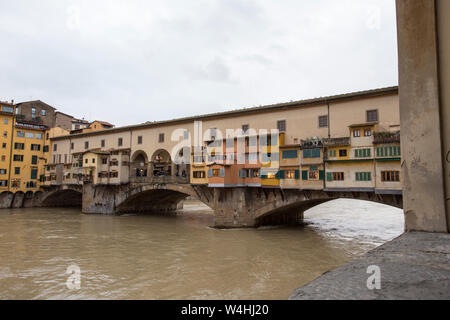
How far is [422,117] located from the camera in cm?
491

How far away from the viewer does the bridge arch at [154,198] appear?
3694cm

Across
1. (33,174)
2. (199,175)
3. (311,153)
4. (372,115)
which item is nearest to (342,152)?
(311,153)

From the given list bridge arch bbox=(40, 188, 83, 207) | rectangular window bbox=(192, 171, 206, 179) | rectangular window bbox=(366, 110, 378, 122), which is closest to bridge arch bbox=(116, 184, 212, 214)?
rectangular window bbox=(192, 171, 206, 179)

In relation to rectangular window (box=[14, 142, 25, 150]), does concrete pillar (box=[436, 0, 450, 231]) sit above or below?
below

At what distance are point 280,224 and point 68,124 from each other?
2070 inches

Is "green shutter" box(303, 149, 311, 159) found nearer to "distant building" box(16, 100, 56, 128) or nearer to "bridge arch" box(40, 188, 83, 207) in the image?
"bridge arch" box(40, 188, 83, 207)

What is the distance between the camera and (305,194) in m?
27.1

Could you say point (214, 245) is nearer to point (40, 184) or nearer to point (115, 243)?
point (115, 243)

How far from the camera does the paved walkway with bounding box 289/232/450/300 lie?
2760mm

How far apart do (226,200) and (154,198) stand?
60.6 ft

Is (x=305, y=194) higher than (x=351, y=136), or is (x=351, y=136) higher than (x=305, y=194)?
(x=351, y=136)

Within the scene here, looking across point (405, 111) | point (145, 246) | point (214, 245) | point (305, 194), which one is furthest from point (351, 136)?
point (405, 111)

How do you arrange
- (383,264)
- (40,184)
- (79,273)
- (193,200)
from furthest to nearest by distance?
(193,200) < (40,184) < (79,273) < (383,264)

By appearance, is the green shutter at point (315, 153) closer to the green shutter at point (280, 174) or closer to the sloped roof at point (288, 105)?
the green shutter at point (280, 174)
